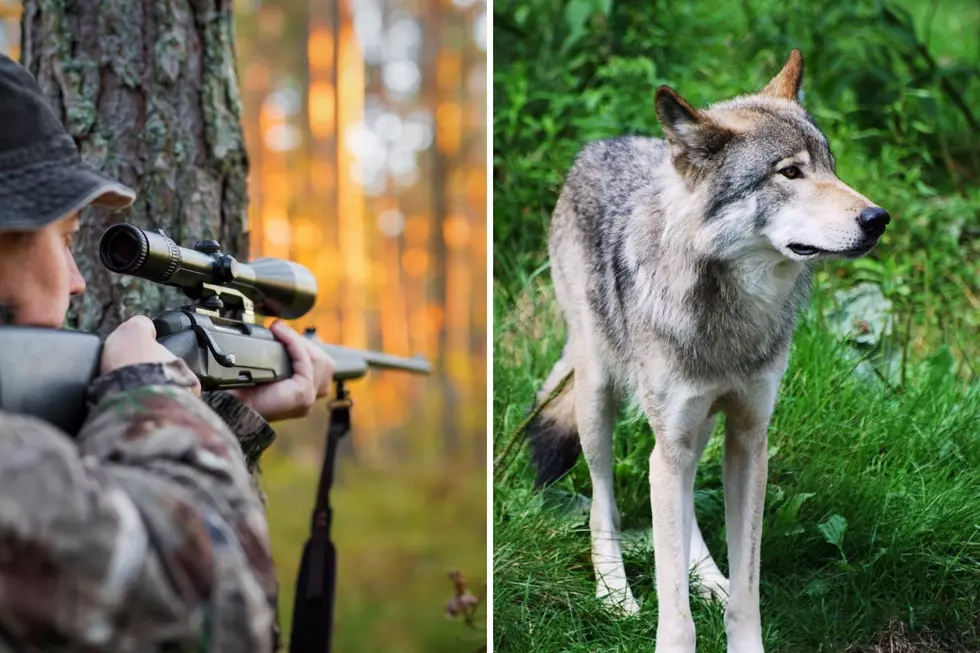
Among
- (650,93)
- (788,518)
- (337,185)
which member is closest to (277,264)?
(788,518)

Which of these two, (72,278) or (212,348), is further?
(212,348)

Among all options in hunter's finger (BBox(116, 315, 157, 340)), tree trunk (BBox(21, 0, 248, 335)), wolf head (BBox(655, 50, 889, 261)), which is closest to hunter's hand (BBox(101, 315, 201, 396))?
hunter's finger (BBox(116, 315, 157, 340))

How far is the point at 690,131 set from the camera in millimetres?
2051

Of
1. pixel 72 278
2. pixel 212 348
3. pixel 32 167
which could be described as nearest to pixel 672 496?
pixel 212 348

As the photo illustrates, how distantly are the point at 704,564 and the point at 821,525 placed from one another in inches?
11.3

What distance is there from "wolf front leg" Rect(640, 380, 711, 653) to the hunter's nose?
0.50 metres

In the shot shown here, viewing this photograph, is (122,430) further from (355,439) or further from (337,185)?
(337,185)

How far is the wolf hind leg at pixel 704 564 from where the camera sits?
230cm

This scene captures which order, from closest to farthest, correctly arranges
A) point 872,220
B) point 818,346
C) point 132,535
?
point 132,535 → point 872,220 → point 818,346

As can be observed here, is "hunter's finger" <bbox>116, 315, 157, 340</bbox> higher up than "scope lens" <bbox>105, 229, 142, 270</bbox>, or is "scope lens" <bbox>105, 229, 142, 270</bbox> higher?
"scope lens" <bbox>105, 229, 142, 270</bbox>

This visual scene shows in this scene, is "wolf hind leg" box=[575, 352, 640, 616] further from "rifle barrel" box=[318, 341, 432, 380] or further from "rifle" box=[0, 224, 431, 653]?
"rifle" box=[0, 224, 431, 653]

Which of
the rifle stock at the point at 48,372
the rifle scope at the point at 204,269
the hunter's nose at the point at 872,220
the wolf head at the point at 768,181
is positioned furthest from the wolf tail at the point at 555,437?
the rifle stock at the point at 48,372

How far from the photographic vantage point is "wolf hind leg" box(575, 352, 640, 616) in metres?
2.45

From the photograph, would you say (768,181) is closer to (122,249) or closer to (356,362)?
(356,362)
